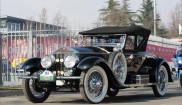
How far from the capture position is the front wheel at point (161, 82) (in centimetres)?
1241

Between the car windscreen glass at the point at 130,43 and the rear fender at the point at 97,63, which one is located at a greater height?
the car windscreen glass at the point at 130,43

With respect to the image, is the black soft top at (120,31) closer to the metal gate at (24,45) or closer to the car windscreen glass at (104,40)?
the car windscreen glass at (104,40)

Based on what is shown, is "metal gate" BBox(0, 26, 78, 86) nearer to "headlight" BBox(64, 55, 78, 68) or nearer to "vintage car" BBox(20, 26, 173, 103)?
"vintage car" BBox(20, 26, 173, 103)

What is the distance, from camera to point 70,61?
1018cm

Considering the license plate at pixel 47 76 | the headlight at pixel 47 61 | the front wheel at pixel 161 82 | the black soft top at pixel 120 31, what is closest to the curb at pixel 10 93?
the black soft top at pixel 120 31

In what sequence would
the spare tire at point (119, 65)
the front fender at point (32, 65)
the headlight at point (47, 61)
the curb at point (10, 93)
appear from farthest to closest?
the curb at point (10, 93) → the spare tire at point (119, 65) → the front fender at point (32, 65) → the headlight at point (47, 61)

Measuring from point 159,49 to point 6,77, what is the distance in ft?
44.6

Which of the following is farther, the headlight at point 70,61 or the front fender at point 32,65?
the front fender at point 32,65

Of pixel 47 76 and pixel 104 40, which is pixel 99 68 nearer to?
pixel 47 76

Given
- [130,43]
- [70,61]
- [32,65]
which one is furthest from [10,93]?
[130,43]

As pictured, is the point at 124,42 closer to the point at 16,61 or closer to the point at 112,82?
the point at 112,82

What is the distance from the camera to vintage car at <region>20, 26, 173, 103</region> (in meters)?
10.1

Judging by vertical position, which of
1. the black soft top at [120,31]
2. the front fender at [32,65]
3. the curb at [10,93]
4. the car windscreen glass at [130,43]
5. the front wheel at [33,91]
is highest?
the black soft top at [120,31]

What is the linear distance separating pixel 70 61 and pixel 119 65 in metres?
1.59
